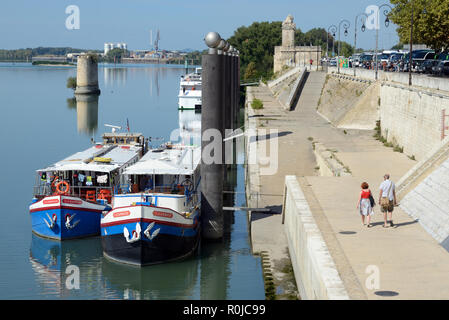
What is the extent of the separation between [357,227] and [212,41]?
767 centimetres

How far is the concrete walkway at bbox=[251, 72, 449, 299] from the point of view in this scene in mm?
11750

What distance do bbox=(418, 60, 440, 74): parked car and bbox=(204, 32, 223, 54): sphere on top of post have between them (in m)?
21.6

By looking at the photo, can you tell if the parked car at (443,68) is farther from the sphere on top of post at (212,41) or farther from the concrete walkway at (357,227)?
the sphere on top of post at (212,41)

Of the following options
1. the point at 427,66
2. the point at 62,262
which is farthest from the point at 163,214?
the point at 427,66

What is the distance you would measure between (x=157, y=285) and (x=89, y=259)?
3.11 metres

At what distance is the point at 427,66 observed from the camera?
40.4 m

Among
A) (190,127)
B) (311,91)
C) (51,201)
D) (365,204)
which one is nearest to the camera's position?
(365,204)

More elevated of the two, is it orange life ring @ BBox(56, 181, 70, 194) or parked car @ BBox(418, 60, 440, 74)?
parked car @ BBox(418, 60, 440, 74)

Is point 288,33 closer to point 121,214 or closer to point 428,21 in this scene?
point 428,21

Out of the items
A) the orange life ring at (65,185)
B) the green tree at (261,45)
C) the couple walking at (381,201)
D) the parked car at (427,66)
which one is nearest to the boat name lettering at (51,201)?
the orange life ring at (65,185)

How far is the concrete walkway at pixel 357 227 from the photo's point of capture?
463 inches

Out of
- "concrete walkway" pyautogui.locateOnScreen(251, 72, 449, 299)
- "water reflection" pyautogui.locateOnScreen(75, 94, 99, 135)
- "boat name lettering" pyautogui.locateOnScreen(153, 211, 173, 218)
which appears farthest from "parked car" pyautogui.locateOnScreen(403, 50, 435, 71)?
"boat name lettering" pyautogui.locateOnScreen(153, 211, 173, 218)

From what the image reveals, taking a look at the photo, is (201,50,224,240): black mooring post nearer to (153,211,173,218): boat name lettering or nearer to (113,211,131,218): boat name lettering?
(153,211,173,218): boat name lettering
